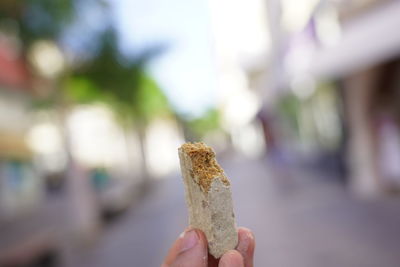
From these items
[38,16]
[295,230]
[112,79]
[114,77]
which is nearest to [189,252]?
[295,230]

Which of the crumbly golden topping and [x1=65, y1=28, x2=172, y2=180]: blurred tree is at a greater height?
[x1=65, y1=28, x2=172, y2=180]: blurred tree

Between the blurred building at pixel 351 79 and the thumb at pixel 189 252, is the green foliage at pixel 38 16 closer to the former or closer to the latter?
the blurred building at pixel 351 79

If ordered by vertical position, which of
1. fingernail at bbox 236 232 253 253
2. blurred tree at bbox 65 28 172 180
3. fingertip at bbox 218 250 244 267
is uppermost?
blurred tree at bbox 65 28 172 180

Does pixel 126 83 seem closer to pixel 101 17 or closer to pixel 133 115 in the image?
pixel 101 17

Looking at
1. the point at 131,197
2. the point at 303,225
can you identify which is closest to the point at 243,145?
the point at 131,197

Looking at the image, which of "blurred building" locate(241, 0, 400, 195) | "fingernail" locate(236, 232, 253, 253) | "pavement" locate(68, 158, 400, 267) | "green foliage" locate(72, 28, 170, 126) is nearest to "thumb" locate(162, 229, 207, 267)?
"fingernail" locate(236, 232, 253, 253)

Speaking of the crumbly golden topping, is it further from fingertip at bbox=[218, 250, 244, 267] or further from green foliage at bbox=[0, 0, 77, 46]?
green foliage at bbox=[0, 0, 77, 46]
